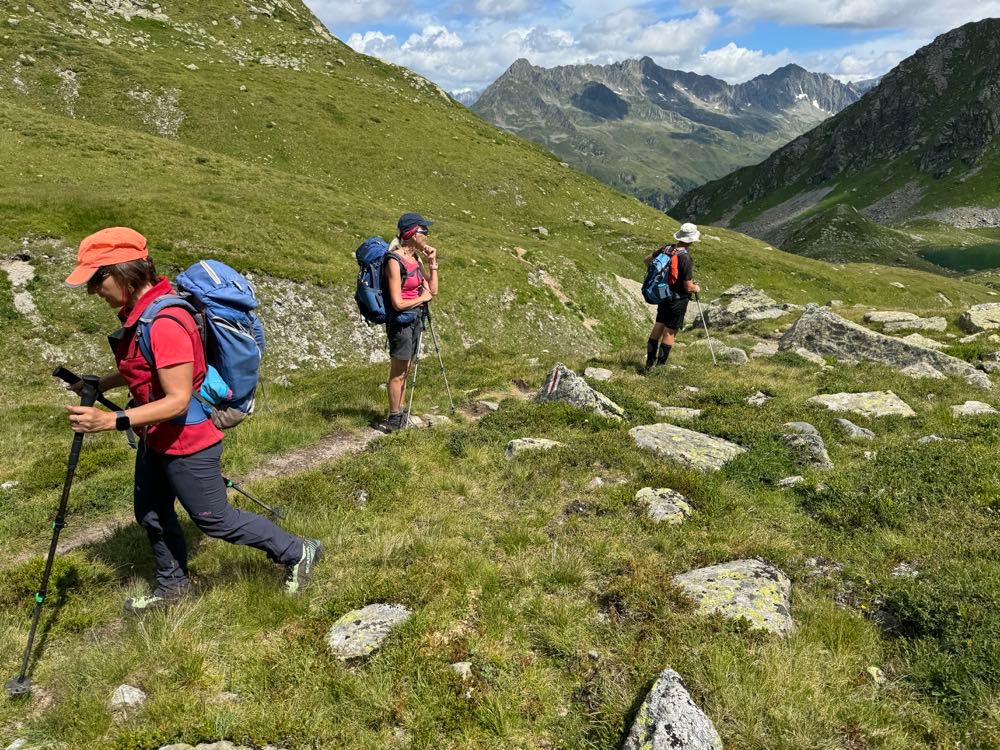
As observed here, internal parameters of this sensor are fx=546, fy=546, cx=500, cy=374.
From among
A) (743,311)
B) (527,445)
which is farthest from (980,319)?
(527,445)

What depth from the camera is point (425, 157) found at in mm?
54688

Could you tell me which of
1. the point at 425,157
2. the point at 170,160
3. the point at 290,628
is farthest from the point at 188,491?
the point at 425,157

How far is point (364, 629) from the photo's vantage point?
541 cm

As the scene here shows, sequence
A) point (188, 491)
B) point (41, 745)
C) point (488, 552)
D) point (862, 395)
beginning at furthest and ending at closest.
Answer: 1. point (862, 395)
2. point (488, 552)
3. point (188, 491)
4. point (41, 745)

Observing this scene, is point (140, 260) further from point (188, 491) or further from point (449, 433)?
point (449, 433)

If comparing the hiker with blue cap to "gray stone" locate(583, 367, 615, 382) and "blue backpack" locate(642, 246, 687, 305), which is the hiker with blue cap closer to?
"gray stone" locate(583, 367, 615, 382)

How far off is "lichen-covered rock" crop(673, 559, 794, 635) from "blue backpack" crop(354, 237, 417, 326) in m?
7.61

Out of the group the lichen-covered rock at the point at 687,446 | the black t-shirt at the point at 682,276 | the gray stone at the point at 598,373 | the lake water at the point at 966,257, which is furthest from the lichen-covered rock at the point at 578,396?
the lake water at the point at 966,257

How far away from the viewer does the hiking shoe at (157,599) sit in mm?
5820

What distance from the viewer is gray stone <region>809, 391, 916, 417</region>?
12.0m

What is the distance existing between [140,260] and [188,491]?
2320mm

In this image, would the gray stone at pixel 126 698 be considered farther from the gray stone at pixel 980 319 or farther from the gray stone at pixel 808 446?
the gray stone at pixel 980 319

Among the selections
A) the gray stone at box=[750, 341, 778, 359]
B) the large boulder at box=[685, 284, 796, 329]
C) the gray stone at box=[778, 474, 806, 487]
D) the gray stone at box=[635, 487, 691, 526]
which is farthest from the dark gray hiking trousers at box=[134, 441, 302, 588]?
the large boulder at box=[685, 284, 796, 329]

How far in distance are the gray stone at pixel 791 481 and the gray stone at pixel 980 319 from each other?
20.3 m
